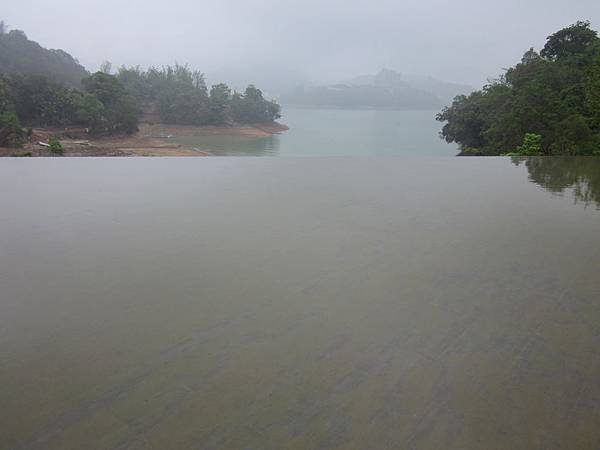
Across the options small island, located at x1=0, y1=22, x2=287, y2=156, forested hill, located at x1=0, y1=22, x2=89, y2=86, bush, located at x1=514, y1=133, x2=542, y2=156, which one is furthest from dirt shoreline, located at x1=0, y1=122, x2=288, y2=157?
bush, located at x1=514, y1=133, x2=542, y2=156

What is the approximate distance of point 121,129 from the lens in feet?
79.8

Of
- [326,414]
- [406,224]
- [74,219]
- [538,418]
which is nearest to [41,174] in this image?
[74,219]

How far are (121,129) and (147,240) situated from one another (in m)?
25.2

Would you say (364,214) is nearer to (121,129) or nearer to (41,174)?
(41,174)

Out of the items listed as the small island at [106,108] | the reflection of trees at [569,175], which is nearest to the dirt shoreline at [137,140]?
the small island at [106,108]

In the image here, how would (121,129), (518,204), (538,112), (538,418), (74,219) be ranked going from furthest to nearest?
(121,129) < (538,112) < (518,204) < (74,219) < (538,418)

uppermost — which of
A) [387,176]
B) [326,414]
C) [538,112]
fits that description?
[538,112]

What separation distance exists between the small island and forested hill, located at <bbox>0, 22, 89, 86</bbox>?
0.21ft

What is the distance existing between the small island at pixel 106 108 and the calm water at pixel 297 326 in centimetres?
1551

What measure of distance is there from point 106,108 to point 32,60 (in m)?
12.5

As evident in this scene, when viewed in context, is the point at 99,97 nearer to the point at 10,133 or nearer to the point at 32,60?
the point at 10,133

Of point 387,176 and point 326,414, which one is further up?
point 387,176

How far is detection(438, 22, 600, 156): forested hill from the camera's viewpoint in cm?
782

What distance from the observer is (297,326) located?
961 mm
